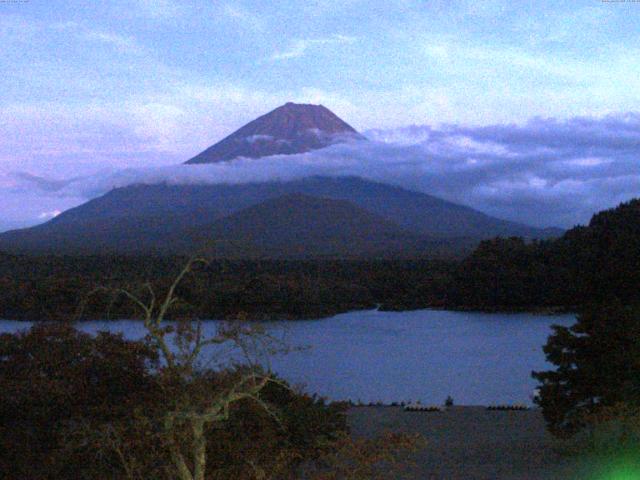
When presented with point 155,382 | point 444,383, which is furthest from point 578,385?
point 444,383

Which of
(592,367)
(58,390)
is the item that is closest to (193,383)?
(58,390)

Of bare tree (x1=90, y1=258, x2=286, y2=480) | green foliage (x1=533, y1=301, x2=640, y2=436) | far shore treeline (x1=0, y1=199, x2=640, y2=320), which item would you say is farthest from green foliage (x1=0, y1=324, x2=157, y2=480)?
far shore treeline (x1=0, y1=199, x2=640, y2=320)

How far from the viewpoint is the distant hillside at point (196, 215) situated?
7300 centimetres

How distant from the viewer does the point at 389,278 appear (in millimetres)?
46125

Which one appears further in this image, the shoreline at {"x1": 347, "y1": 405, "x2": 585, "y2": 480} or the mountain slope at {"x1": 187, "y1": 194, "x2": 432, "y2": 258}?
the mountain slope at {"x1": 187, "y1": 194, "x2": 432, "y2": 258}

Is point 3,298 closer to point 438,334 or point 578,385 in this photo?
point 438,334

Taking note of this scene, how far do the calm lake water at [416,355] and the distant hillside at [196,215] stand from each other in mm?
30874

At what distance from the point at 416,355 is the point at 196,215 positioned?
62.8 m

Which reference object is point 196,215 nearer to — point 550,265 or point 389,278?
point 389,278

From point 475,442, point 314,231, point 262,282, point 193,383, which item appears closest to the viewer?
point 193,383

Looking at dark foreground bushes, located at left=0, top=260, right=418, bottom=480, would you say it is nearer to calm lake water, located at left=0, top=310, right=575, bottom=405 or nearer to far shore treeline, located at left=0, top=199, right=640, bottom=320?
calm lake water, located at left=0, top=310, right=575, bottom=405

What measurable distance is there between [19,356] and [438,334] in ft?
84.6

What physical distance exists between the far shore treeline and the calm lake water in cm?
188

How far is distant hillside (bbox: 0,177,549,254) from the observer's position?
240 feet
